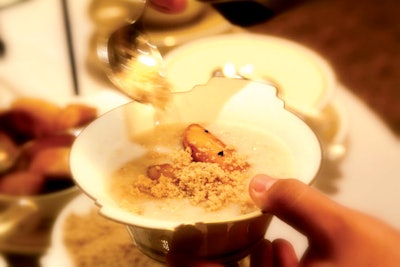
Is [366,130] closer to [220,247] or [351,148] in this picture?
[351,148]

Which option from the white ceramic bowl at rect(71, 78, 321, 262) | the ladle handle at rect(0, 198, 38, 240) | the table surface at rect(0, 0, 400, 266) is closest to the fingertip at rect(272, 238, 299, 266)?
the white ceramic bowl at rect(71, 78, 321, 262)

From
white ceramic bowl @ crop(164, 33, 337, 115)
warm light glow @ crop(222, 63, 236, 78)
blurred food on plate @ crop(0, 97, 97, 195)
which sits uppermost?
white ceramic bowl @ crop(164, 33, 337, 115)

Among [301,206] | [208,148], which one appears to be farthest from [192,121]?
[301,206]

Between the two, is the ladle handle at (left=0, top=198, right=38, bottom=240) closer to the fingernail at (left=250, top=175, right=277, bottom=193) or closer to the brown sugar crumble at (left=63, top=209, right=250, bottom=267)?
the brown sugar crumble at (left=63, top=209, right=250, bottom=267)

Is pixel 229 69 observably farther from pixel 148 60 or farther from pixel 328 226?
pixel 328 226

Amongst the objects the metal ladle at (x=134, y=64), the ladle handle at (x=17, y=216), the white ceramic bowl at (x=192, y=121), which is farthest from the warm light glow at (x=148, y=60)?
the ladle handle at (x=17, y=216)

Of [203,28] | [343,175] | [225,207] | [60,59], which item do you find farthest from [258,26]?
[225,207]
